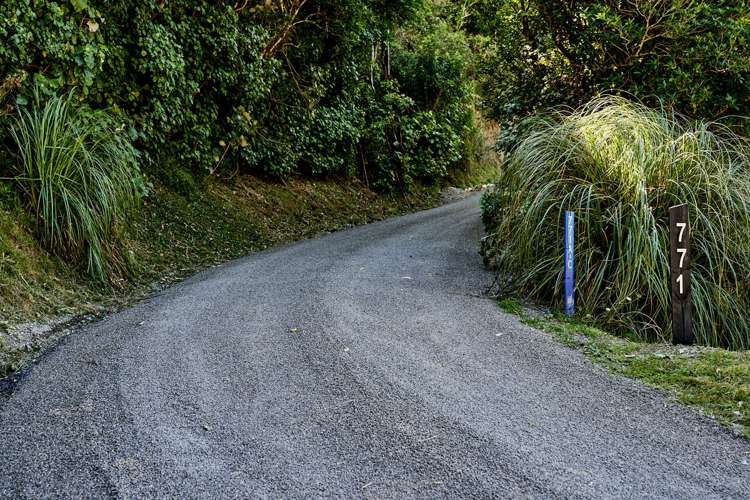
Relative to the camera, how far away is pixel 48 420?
3902 mm

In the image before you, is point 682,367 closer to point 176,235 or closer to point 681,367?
point 681,367

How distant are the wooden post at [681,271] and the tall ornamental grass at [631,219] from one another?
0.46 meters

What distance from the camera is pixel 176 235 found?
943 centimetres

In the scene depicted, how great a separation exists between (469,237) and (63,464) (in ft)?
27.1

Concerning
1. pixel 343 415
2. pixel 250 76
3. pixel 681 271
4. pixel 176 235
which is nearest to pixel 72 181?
pixel 176 235

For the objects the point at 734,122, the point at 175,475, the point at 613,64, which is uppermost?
the point at 613,64

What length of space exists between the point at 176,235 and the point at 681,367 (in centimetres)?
696

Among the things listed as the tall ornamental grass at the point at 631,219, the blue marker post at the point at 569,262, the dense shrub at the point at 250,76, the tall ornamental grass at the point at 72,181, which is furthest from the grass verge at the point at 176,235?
the blue marker post at the point at 569,262

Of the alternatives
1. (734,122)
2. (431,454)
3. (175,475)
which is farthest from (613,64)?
(175,475)

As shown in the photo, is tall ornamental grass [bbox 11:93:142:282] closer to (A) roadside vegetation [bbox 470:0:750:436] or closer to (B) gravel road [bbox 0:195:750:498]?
(B) gravel road [bbox 0:195:750:498]

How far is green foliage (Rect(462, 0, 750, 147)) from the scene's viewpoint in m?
7.65

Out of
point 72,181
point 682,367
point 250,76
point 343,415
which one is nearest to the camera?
point 343,415

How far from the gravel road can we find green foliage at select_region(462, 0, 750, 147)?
3902 millimetres

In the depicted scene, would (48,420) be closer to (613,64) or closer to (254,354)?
(254,354)
